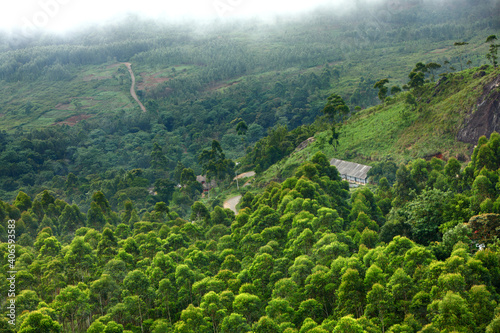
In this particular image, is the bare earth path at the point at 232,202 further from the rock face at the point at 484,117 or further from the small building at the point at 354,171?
the rock face at the point at 484,117

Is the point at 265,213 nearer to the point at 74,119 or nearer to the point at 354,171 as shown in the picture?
the point at 354,171

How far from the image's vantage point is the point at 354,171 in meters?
71.4

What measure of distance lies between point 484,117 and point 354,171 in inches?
800

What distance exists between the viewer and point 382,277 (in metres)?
26.3

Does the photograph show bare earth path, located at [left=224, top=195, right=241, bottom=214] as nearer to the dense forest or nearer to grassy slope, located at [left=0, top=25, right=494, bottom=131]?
the dense forest

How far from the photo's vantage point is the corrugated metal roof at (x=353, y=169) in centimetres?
6994

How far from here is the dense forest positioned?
2616cm

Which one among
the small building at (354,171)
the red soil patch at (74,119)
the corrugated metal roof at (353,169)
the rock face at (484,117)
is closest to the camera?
the rock face at (484,117)

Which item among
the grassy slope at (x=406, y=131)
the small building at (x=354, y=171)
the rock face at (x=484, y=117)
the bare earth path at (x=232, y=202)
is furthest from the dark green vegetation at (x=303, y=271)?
the bare earth path at (x=232, y=202)

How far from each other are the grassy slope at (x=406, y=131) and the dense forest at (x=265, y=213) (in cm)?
31

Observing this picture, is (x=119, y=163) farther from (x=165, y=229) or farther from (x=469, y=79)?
(x=469, y=79)

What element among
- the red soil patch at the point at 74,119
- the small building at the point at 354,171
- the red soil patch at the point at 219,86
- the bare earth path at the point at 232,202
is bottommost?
the bare earth path at the point at 232,202

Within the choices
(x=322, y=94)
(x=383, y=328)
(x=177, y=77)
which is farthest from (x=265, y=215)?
(x=177, y=77)

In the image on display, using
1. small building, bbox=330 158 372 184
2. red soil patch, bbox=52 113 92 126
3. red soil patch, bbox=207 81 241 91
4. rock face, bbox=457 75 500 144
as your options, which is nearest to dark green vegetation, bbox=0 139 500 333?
rock face, bbox=457 75 500 144
